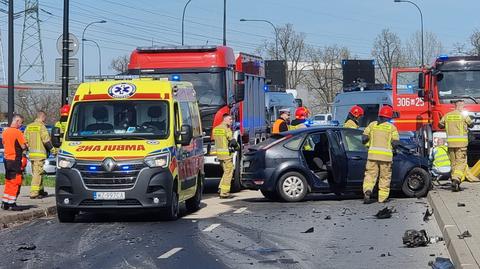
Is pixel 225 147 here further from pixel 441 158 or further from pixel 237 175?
pixel 441 158

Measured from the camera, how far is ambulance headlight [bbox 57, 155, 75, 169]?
11.7 metres

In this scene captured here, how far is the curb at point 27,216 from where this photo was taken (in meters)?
12.3

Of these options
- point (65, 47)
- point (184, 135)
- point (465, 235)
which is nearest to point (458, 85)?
point (184, 135)

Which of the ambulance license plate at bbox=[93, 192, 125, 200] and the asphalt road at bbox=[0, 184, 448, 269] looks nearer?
the asphalt road at bbox=[0, 184, 448, 269]

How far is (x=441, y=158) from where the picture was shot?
16125 millimetres

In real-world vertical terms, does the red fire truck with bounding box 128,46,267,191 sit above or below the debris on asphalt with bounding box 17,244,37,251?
above

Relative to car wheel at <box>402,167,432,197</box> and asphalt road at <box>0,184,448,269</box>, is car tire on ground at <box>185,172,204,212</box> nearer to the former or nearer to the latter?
asphalt road at <box>0,184,448,269</box>

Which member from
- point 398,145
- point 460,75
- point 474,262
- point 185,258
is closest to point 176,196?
point 185,258

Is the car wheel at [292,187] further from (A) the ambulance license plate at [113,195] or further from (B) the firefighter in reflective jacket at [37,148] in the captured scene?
(B) the firefighter in reflective jacket at [37,148]

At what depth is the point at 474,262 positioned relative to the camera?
24.1 feet

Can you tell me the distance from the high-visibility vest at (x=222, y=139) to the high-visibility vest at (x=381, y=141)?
342 centimetres

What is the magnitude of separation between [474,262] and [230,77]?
35.5 feet

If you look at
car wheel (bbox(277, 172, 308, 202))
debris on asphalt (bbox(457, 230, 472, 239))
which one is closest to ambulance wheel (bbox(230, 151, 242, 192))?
car wheel (bbox(277, 172, 308, 202))

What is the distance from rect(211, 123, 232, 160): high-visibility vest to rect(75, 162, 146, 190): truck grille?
4.64 m
